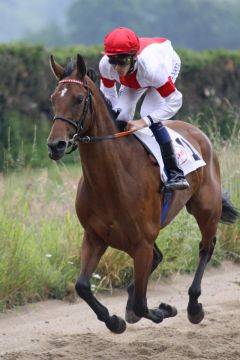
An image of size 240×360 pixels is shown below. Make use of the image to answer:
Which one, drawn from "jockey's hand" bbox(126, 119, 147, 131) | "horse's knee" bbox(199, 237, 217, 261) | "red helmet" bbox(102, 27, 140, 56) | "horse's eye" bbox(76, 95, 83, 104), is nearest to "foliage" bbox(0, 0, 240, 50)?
"horse's knee" bbox(199, 237, 217, 261)

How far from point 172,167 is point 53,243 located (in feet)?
7.09

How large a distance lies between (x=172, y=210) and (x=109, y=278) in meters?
1.72

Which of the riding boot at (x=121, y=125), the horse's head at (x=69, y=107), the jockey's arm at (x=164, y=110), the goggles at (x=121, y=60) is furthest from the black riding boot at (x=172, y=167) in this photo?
the horse's head at (x=69, y=107)

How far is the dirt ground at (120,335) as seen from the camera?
6.62 meters

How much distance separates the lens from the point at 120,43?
20.1ft

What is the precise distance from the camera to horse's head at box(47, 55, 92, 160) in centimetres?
559

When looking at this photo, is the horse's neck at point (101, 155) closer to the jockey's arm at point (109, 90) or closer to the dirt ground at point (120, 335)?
the jockey's arm at point (109, 90)

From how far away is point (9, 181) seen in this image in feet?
29.0

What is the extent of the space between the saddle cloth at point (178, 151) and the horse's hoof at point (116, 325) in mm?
1041

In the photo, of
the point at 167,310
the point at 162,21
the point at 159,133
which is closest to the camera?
the point at 159,133

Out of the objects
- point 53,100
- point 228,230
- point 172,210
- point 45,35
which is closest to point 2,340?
point 172,210

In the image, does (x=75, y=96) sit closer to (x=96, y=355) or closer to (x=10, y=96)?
(x=96, y=355)

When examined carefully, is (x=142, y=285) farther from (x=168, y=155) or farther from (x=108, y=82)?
(x=108, y=82)

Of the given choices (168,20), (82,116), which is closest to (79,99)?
(82,116)
